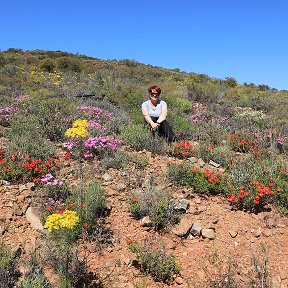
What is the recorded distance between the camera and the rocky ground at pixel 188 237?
15.1 ft

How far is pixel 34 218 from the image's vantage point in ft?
17.6

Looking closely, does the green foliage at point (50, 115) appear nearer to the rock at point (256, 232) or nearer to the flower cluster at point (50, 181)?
the flower cluster at point (50, 181)

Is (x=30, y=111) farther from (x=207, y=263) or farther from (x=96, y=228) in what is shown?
(x=207, y=263)

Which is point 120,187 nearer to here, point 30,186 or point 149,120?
point 30,186

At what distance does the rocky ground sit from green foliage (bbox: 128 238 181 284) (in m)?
0.08

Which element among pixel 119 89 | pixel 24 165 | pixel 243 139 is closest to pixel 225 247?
pixel 24 165

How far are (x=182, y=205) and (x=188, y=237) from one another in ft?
2.00

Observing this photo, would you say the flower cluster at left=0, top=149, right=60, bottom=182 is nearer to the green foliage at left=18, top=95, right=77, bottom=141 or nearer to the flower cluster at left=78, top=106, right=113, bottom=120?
the green foliage at left=18, top=95, right=77, bottom=141

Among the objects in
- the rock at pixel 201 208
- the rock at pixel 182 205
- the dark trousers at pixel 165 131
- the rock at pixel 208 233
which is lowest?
the rock at pixel 208 233

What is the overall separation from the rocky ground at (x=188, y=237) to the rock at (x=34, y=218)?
14 millimetres

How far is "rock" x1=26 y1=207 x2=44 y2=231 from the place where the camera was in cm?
525

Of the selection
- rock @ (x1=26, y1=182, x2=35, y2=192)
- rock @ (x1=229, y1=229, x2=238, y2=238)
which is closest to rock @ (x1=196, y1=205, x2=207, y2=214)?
rock @ (x1=229, y1=229, x2=238, y2=238)

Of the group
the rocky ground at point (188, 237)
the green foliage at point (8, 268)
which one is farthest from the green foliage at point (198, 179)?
the green foliage at point (8, 268)

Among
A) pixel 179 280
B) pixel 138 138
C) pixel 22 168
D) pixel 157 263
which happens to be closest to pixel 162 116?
pixel 138 138
